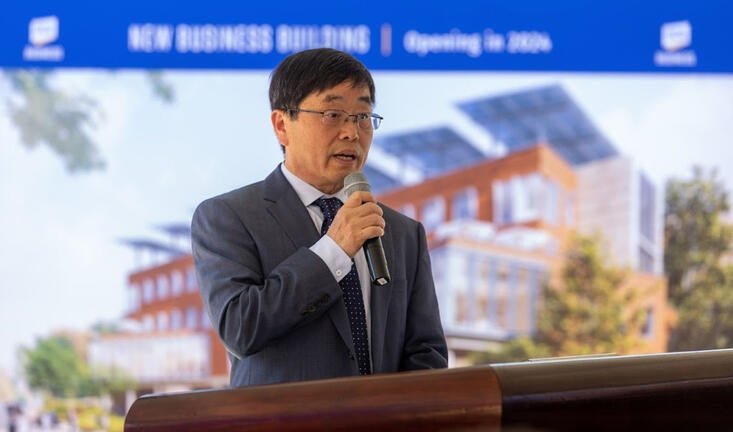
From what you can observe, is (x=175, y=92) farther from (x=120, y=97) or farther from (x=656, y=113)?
(x=656, y=113)

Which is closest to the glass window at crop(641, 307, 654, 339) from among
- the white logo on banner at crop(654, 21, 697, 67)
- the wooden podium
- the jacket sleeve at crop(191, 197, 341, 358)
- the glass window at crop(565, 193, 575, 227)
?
the glass window at crop(565, 193, 575, 227)

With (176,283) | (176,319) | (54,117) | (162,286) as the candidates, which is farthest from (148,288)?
(54,117)

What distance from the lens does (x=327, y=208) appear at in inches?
67.0

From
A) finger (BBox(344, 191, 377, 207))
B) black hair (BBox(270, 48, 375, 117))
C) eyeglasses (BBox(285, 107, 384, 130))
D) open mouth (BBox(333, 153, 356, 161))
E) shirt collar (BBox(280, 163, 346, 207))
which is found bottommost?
finger (BBox(344, 191, 377, 207))

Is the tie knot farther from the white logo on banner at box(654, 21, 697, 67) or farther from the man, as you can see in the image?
the white logo on banner at box(654, 21, 697, 67)

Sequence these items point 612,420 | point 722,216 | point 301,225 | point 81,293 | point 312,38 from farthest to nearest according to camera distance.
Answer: point 722,216 → point 81,293 → point 312,38 → point 301,225 → point 612,420

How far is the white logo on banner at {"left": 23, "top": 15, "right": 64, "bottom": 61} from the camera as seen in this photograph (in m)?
4.59

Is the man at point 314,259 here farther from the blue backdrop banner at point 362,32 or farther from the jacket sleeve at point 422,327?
the blue backdrop banner at point 362,32

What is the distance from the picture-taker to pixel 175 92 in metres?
4.85

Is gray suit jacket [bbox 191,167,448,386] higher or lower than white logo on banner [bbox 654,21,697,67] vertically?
lower

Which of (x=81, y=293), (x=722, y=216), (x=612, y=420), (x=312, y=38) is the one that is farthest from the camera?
(x=722, y=216)

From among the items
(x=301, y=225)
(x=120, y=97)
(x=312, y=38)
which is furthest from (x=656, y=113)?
(x=301, y=225)

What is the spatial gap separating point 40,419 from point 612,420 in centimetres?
476

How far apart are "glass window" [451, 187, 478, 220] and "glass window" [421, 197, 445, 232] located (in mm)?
66
